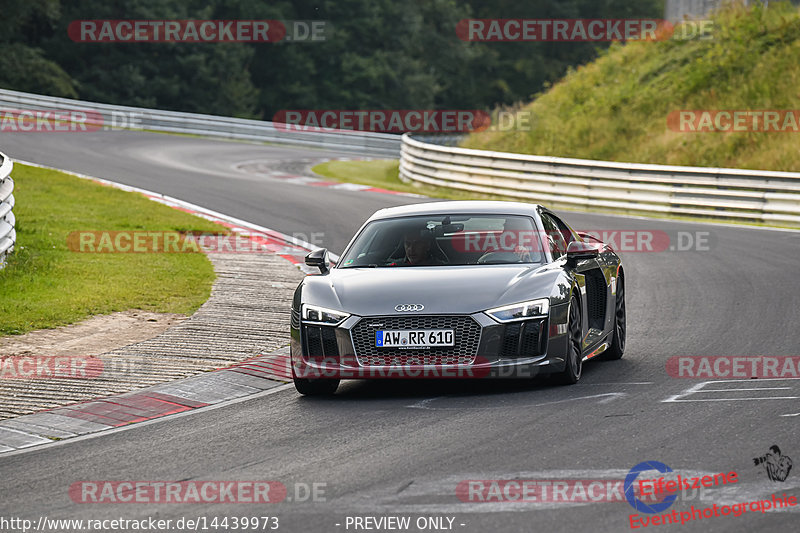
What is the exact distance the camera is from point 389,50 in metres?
68.9

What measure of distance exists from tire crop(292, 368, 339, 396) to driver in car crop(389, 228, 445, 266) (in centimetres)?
112

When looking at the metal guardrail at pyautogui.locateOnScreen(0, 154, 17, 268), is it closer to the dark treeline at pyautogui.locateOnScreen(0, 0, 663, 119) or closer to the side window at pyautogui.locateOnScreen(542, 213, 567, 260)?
the side window at pyautogui.locateOnScreen(542, 213, 567, 260)

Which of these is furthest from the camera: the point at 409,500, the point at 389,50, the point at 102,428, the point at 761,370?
the point at 389,50

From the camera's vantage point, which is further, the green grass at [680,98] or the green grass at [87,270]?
the green grass at [680,98]

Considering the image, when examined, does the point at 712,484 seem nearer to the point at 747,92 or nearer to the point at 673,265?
the point at 673,265

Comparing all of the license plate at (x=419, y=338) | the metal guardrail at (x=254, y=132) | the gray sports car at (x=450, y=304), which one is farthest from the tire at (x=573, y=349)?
the metal guardrail at (x=254, y=132)

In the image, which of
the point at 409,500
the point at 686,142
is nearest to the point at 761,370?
the point at 409,500

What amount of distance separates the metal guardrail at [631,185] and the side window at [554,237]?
42.8ft

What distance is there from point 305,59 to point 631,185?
4269 centimetres

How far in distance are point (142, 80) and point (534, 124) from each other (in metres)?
28.9

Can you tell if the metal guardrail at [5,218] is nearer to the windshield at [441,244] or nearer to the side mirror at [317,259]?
the side mirror at [317,259]

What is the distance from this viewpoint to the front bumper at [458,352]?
855 cm

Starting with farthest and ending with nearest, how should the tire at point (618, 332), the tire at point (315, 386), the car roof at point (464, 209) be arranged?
the tire at point (618, 332) → the car roof at point (464, 209) → the tire at point (315, 386)

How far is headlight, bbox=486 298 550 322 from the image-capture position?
8602 millimetres
